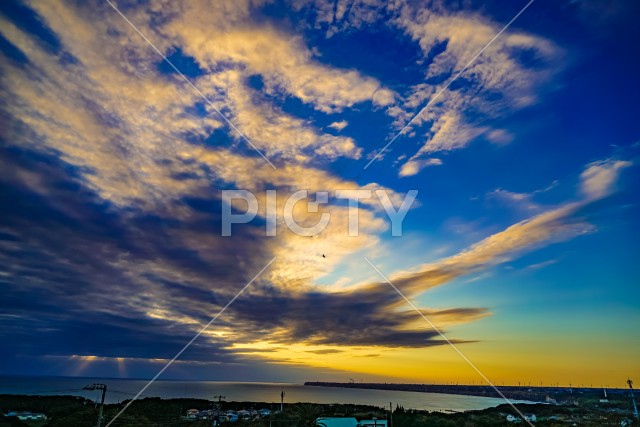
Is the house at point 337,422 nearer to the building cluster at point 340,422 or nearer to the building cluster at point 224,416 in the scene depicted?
the building cluster at point 340,422

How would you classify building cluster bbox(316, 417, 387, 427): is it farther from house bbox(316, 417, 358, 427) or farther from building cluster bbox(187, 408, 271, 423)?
building cluster bbox(187, 408, 271, 423)

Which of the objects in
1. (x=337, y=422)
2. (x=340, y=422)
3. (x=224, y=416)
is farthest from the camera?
(x=224, y=416)

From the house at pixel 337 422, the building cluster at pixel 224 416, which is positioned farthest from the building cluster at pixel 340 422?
the building cluster at pixel 224 416

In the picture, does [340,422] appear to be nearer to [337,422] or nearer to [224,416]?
[337,422]

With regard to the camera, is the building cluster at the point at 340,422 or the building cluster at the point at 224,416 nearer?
the building cluster at the point at 340,422

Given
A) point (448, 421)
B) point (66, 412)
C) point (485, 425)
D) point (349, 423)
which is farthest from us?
point (66, 412)

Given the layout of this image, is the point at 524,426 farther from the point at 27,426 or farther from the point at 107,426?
the point at 27,426

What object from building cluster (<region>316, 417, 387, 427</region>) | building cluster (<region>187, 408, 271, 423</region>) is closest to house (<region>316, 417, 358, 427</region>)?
building cluster (<region>316, 417, 387, 427</region>)

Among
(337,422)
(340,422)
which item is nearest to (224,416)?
(337,422)

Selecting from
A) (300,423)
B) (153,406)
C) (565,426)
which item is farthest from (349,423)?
(153,406)

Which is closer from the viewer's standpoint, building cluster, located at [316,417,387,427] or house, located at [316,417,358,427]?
building cluster, located at [316,417,387,427]

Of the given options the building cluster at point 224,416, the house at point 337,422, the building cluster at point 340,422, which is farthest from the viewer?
the building cluster at point 224,416
